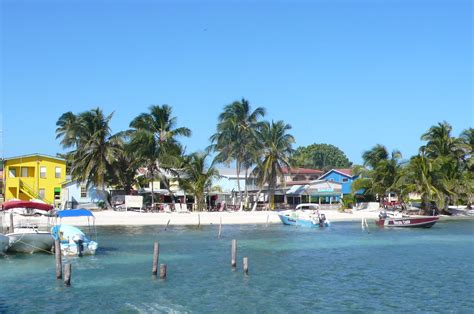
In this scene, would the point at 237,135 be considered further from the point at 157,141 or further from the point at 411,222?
the point at 411,222

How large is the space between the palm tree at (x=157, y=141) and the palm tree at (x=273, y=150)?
1070 cm

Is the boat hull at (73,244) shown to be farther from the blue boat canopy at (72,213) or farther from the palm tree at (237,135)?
the palm tree at (237,135)

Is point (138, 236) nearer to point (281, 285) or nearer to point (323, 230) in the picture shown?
point (323, 230)

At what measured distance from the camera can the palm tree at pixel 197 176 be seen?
69750 mm

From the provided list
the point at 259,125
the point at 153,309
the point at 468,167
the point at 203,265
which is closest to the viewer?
the point at 153,309

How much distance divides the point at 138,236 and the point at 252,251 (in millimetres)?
13131

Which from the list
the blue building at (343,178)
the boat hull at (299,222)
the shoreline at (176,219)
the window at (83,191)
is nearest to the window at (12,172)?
the window at (83,191)

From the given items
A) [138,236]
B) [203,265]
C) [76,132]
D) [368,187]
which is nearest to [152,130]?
[76,132]

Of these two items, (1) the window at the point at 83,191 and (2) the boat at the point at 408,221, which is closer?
(2) the boat at the point at 408,221

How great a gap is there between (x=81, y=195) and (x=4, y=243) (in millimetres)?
39748

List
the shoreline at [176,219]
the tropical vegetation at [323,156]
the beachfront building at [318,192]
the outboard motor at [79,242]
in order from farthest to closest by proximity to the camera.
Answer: the tropical vegetation at [323,156], the beachfront building at [318,192], the shoreline at [176,219], the outboard motor at [79,242]

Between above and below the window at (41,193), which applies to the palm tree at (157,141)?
above

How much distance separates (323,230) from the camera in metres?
55.4

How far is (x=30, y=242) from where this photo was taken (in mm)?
33844
